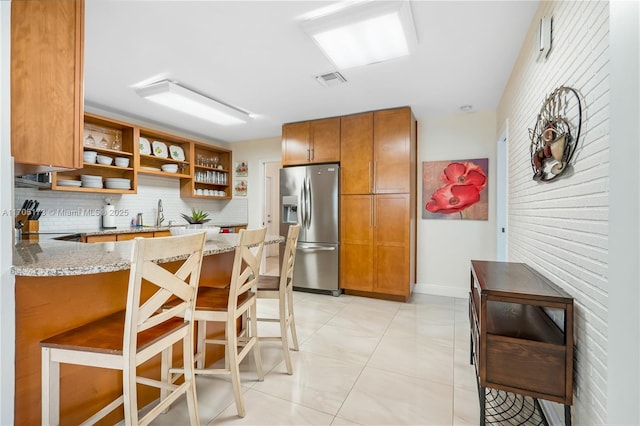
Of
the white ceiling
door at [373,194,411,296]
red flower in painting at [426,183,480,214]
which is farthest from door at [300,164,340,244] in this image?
red flower in painting at [426,183,480,214]

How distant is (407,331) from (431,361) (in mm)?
576

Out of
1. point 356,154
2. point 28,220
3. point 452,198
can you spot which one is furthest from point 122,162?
point 452,198

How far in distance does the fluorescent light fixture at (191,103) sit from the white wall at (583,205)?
3.11m

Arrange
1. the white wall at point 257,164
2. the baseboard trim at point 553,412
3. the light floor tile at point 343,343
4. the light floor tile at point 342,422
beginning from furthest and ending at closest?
the white wall at point 257,164 → the light floor tile at point 343,343 → the light floor tile at point 342,422 → the baseboard trim at point 553,412

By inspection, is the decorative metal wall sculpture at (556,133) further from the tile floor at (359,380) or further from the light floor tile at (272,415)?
the light floor tile at (272,415)

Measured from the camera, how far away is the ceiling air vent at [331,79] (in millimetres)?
2842

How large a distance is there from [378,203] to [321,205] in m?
0.79

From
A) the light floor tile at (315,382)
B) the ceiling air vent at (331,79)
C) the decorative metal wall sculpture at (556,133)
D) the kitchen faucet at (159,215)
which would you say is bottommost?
the light floor tile at (315,382)

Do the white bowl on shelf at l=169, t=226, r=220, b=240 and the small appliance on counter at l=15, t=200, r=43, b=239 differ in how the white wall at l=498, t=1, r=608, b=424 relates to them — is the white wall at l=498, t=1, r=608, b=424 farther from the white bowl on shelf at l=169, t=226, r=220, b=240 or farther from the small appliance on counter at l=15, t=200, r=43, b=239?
the small appliance on counter at l=15, t=200, r=43, b=239

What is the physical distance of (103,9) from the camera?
6.28 ft

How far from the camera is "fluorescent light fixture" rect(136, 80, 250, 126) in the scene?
3.07 metres

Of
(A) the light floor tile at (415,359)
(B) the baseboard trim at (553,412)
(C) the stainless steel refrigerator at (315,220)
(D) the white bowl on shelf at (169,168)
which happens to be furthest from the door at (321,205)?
(B) the baseboard trim at (553,412)

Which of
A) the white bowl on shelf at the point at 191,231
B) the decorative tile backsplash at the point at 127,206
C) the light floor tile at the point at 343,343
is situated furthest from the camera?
the decorative tile backsplash at the point at 127,206

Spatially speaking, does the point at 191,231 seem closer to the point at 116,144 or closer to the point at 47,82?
the point at 47,82
